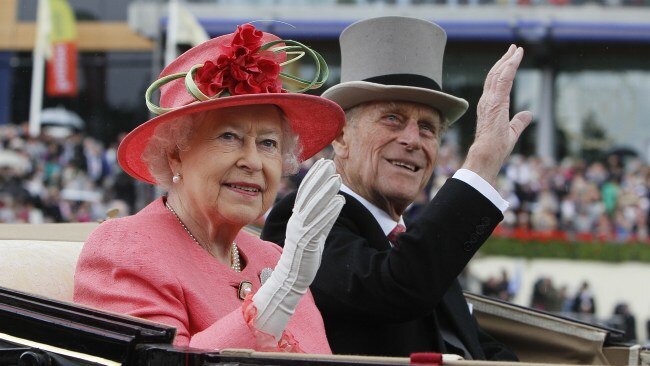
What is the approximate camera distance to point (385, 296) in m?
2.62

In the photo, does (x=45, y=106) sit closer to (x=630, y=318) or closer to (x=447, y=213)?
(x=630, y=318)

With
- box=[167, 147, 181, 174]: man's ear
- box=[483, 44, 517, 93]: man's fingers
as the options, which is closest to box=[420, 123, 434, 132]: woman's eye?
box=[483, 44, 517, 93]: man's fingers

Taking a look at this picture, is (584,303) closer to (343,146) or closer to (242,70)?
(343,146)

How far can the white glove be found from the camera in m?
1.99

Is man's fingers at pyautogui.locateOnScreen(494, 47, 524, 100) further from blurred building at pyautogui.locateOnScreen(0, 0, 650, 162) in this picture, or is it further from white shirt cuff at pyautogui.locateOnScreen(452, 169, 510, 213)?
blurred building at pyautogui.locateOnScreen(0, 0, 650, 162)

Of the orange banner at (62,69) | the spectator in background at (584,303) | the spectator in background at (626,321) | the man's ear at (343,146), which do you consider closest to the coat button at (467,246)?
the man's ear at (343,146)

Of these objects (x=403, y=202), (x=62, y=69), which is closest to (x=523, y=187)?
(x=62, y=69)

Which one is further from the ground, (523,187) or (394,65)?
(394,65)

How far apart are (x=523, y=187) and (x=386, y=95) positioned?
12706 mm

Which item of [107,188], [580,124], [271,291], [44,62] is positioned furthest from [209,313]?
[580,124]

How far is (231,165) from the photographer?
2.32m

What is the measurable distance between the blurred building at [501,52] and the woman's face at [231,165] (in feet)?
57.4

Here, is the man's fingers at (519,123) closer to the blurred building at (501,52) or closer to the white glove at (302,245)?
the white glove at (302,245)

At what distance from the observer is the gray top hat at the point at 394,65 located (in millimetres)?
3166
